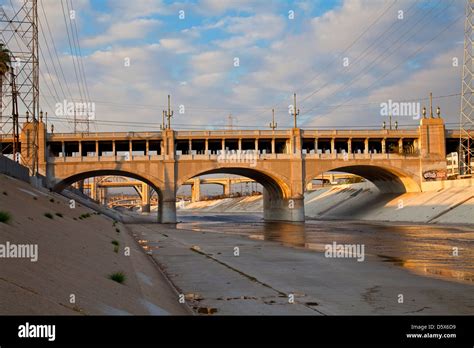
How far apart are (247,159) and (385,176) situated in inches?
1126

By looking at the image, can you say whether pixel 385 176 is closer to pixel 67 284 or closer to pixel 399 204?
pixel 399 204

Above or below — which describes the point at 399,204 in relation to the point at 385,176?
below

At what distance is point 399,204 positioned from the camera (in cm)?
8088

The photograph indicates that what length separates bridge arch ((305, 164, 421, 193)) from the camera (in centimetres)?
8388

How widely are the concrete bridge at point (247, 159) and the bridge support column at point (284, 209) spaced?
17 centimetres

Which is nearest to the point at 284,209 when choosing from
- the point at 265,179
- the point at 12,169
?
the point at 265,179

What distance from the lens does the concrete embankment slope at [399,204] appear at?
64750 millimetres

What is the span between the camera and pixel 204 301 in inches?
538

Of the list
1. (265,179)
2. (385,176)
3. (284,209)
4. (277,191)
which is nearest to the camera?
(284,209)

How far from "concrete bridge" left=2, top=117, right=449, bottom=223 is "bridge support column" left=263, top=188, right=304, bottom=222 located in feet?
0.57

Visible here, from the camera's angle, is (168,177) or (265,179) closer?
(168,177)
